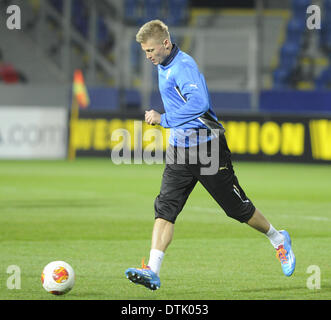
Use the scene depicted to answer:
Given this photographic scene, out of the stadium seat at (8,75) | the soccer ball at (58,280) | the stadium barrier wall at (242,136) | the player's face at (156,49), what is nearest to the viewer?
the soccer ball at (58,280)

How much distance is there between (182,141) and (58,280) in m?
1.64

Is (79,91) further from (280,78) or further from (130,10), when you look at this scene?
(280,78)

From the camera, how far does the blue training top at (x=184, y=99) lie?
7.46m

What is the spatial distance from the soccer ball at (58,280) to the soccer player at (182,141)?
67 centimetres

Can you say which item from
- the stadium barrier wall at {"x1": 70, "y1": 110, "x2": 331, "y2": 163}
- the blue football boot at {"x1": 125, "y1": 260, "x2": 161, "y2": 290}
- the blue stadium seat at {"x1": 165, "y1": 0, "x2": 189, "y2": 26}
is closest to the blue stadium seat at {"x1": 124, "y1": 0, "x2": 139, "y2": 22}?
the blue stadium seat at {"x1": 165, "y1": 0, "x2": 189, "y2": 26}

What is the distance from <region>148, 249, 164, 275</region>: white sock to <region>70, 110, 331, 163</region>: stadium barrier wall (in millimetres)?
16344

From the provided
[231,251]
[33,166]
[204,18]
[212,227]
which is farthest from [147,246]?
[204,18]

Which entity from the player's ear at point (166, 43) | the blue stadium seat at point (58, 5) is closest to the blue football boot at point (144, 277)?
the player's ear at point (166, 43)

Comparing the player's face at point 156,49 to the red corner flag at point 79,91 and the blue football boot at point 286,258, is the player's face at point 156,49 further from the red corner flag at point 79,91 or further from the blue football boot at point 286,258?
the red corner flag at point 79,91

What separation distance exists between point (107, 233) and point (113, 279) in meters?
3.31

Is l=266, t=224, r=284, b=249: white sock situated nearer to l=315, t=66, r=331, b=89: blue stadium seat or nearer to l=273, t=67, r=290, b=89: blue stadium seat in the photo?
l=273, t=67, r=290, b=89: blue stadium seat

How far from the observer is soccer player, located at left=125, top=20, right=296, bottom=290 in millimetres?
7496

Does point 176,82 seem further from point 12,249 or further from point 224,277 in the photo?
point 12,249

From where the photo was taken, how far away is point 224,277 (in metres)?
8.05
